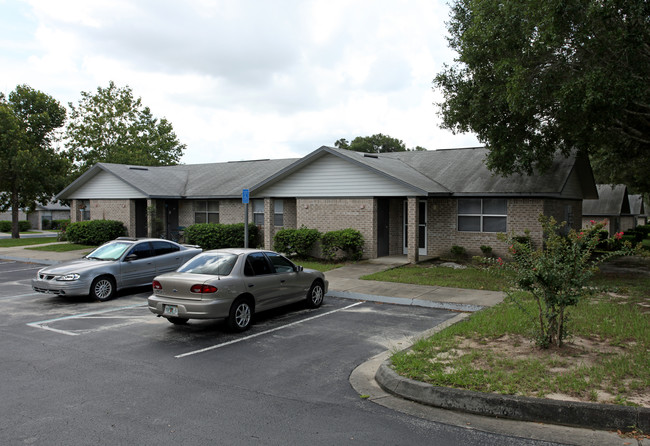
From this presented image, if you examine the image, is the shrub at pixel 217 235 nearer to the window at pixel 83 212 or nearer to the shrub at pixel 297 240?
the shrub at pixel 297 240

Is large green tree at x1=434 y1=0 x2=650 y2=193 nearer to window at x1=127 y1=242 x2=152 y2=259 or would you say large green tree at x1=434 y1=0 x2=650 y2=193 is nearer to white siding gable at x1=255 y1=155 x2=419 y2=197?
white siding gable at x1=255 y1=155 x2=419 y2=197

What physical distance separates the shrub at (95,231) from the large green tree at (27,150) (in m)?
9.85

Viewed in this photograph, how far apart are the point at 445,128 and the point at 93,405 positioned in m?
14.6

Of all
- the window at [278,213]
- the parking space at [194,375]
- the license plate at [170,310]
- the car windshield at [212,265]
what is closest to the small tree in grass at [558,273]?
the parking space at [194,375]

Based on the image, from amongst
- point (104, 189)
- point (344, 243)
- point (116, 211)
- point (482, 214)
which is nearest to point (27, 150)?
point (104, 189)

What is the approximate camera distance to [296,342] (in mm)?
8328

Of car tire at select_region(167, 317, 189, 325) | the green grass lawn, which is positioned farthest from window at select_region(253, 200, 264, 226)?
the green grass lawn

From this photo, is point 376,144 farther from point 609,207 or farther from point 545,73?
point 545,73

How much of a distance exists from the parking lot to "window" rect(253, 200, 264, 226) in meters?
12.6

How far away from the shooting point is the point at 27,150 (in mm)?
32844

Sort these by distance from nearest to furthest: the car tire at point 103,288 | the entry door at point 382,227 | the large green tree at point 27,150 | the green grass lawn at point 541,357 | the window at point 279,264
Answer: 1. the green grass lawn at point 541,357
2. the window at point 279,264
3. the car tire at point 103,288
4. the entry door at point 382,227
5. the large green tree at point 27,150

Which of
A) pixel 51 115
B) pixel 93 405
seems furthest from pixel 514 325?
pixel 51 115

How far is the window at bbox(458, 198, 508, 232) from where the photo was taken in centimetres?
1873

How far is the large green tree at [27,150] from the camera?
107 ft
